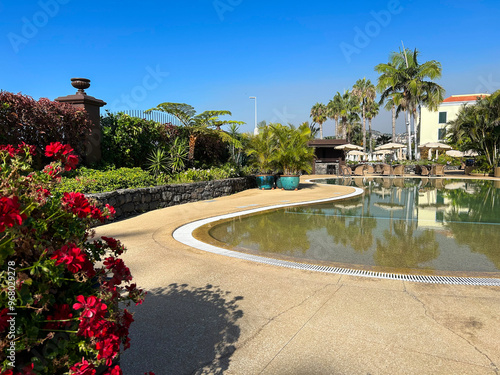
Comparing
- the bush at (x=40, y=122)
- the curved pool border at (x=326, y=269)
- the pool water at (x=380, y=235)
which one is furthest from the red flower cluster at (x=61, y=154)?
the bush at (x=40, y=122)

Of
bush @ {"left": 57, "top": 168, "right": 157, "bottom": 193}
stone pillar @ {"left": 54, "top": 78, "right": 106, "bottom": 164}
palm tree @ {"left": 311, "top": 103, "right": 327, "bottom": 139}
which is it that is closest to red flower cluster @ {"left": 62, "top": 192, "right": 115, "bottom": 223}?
bush @ {"left": 57, "top": 168, "right": 157, "bottom": 193}

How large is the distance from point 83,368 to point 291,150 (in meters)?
13.7

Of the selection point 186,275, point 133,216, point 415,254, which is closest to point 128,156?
point 133,216

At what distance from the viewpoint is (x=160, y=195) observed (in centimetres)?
967

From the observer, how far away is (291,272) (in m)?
4.07

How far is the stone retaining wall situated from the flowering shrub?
5457 millimetres

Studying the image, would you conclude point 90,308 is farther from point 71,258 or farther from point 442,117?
point 442,117

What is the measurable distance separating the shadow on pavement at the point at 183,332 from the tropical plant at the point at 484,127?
27771mm

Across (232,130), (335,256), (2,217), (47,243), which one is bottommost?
(335,256)

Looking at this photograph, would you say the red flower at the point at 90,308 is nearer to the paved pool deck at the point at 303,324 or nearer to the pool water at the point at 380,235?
the paved pool deck at the point at 303,324

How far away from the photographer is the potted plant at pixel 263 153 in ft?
49.3

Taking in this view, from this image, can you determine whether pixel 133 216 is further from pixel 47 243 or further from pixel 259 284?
pixel 47 243

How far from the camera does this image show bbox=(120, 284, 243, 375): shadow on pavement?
2.24 meters

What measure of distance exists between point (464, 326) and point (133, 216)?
24.4 feet
